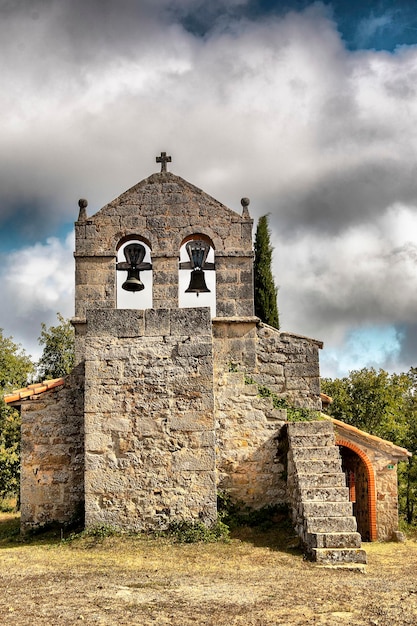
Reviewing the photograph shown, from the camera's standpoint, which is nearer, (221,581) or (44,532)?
(221,581)

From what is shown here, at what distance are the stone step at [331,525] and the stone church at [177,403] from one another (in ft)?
0.06

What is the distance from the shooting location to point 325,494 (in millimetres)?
9633

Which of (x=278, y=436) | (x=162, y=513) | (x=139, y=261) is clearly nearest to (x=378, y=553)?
(x=278, y=436)

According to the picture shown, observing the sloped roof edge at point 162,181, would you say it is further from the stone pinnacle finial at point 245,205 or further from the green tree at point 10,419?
the green tree at point 10,419

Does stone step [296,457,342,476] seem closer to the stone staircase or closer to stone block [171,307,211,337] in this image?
the stone staircase

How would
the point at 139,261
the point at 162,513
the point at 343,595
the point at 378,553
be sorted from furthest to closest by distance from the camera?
the point at 139,261 < the point at 378,553 < the point at 162,513 < the point at 343,595

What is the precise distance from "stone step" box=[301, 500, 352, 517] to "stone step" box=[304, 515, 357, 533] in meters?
0.11

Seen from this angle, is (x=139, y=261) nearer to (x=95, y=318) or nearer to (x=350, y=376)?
(x=95, y=318)

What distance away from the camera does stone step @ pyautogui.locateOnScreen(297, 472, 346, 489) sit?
9836 millimetres

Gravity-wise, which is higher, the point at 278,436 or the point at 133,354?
the point at 133,354

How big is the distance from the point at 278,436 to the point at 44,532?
13.7ft

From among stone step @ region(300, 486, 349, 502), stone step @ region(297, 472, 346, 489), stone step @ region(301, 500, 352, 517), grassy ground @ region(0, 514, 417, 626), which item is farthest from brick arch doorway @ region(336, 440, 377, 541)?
stone step @ region(301, 500, 352, 517)

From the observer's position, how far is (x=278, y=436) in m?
11.4

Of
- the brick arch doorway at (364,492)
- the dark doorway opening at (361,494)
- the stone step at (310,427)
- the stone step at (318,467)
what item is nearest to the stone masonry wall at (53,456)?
the stone step at (310,427)
